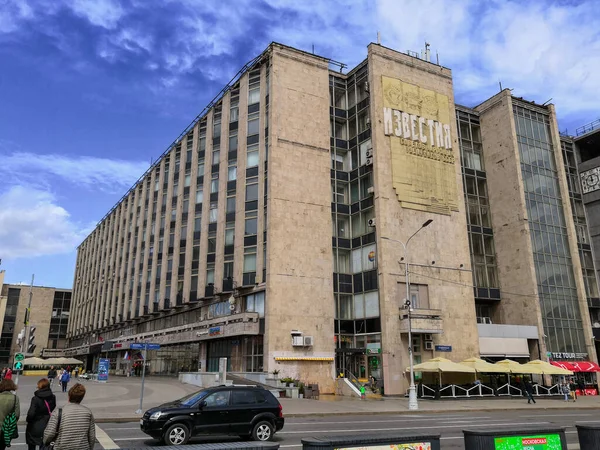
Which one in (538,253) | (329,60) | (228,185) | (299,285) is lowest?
(299,285)

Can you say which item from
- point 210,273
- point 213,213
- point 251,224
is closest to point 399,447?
point 251,224

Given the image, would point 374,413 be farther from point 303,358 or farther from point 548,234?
point 548,234

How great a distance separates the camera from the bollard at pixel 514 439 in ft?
26.9

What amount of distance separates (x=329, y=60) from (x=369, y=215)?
1572 cm

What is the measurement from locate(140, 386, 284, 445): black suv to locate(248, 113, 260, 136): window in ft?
106

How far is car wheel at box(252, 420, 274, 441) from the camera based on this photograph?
601 inches

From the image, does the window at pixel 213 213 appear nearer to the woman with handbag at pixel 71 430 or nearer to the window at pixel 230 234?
the window at pixel 230 234

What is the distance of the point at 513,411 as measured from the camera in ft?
91.6

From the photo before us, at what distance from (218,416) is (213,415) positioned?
0.53 feet

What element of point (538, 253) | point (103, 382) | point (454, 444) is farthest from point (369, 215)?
point (454, 444)

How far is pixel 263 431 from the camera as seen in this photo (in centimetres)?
1545

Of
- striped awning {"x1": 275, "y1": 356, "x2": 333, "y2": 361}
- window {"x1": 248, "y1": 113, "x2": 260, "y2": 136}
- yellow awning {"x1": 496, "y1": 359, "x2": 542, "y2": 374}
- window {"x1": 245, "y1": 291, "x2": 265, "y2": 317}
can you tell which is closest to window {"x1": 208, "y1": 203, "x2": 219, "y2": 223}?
window {"x1": 248, "y1": 113, "x2": 260, "y2": 136}

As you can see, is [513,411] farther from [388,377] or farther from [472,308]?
[472,308]

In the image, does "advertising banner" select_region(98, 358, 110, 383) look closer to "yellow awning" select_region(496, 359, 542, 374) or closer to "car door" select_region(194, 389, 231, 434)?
"yellow awning" select_region(496, 359, 542, 374)
